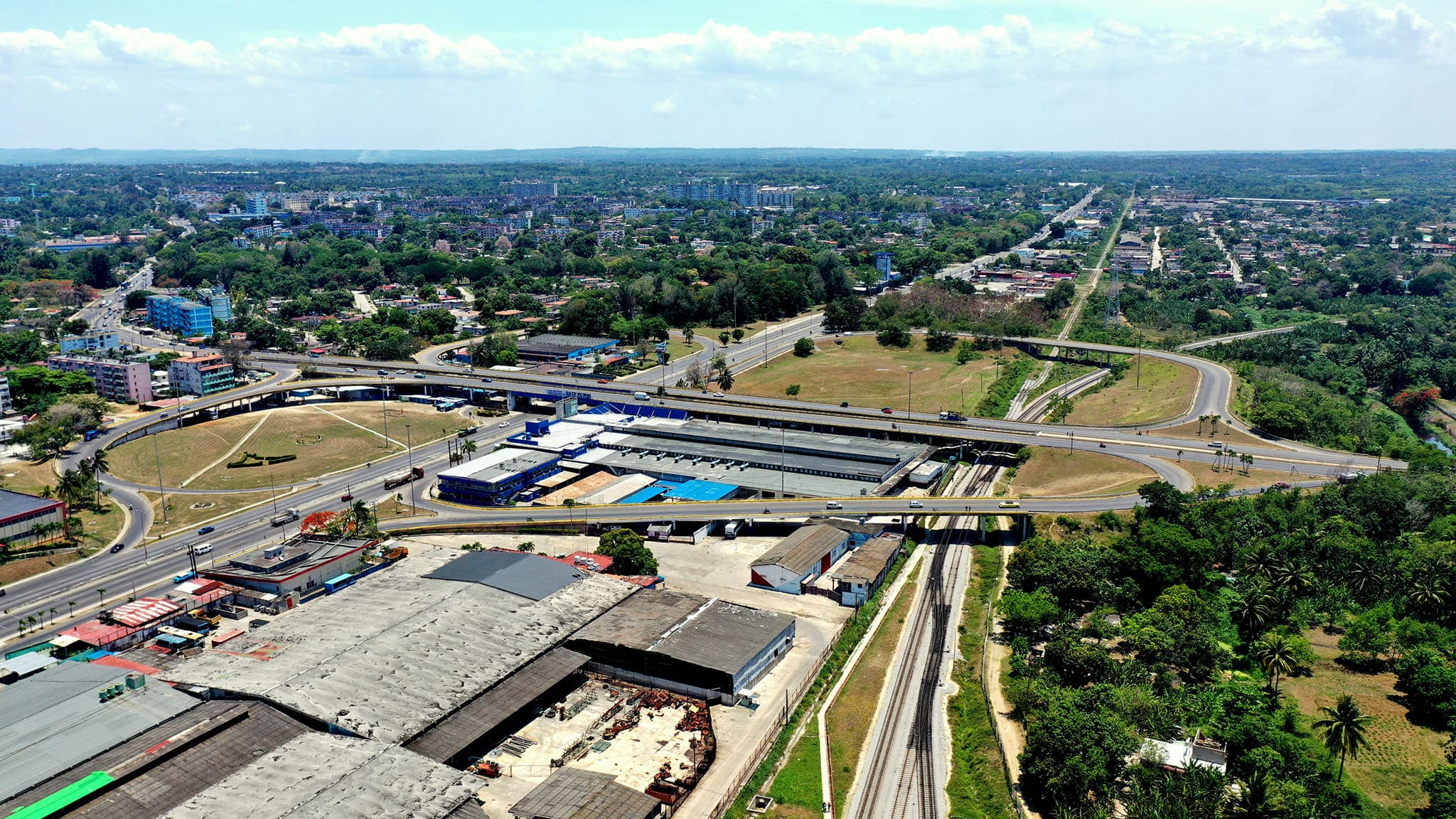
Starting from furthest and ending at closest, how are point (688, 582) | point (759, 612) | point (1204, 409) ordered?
point (1204, 409), point (688, 582), point (759, 612)

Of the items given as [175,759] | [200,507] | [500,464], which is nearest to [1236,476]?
[500,464]

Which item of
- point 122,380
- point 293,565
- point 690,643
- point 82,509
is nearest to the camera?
point 690,643

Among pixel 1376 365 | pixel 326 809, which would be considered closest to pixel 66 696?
pixel 326 809

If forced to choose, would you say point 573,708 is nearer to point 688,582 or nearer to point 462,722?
point 462,722

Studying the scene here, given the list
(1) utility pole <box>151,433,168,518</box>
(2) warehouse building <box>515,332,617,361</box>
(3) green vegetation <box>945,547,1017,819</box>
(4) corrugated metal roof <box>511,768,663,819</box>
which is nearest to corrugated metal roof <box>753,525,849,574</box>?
(3) green vegetation <box>945,547,1017,819</box>

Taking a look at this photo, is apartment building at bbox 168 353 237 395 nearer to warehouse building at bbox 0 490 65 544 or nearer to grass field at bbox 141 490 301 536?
grass field at bbox 141 490 301 536

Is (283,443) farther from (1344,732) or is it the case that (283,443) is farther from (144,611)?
(1344,732)

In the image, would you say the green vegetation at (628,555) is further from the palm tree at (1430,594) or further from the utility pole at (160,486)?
the palm tree at (1430,594)
